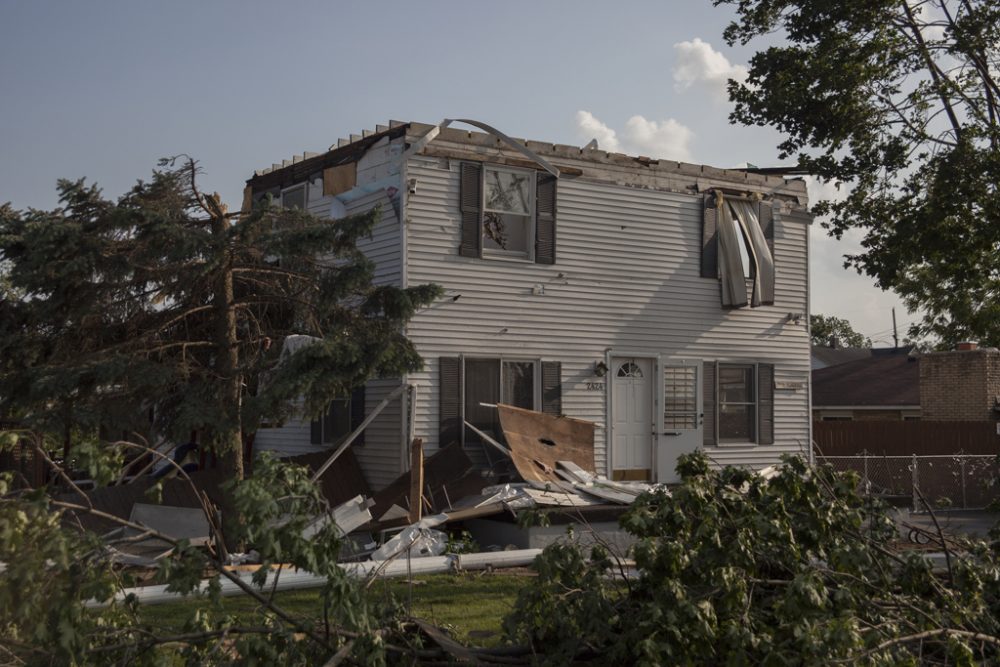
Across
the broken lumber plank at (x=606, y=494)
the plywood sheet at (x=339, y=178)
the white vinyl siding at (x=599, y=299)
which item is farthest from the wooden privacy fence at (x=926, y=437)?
the plywood sheet at (x=339, y=178)

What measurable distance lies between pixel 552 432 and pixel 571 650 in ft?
32.3

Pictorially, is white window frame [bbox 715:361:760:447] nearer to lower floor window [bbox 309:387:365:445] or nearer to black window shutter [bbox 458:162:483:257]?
black window shutter [bbox 458:162:483:257]

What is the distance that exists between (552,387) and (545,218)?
8.37ft

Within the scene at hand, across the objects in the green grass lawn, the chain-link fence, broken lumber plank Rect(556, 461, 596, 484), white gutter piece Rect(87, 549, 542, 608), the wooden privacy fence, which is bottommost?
the green grass lawn

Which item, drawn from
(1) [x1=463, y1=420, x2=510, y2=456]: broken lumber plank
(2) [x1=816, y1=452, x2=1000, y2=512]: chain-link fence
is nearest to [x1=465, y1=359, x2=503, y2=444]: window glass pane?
(1) [x1=463, y1=420, x2=510, y2=456]: broken lumber plank

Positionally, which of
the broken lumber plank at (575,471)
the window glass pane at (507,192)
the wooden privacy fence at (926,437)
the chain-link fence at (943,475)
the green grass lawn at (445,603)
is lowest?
the green grass lawn at (445,603)

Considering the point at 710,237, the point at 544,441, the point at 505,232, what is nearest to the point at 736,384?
the point at 710,237

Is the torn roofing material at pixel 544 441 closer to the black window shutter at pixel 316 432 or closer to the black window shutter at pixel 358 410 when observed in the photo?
the black window shutter at pixel 358 410

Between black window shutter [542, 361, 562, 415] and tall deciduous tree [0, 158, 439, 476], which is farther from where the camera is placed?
black window shutter [542, 361, 562, 415]

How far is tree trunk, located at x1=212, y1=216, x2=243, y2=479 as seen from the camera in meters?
11.8

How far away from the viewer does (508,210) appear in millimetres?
16188

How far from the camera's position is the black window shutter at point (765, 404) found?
1830 centimetres

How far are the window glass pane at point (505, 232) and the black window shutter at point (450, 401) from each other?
1.90 metres

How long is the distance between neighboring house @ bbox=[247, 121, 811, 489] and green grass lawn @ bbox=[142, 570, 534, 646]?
4.23m
